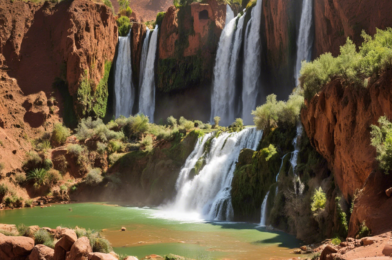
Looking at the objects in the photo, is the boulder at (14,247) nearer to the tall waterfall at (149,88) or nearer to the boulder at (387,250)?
the boulder at (387,250)

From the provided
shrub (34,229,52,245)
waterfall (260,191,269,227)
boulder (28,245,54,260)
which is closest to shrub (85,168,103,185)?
waterfall (260,191,269,227)

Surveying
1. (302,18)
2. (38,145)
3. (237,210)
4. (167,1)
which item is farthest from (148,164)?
(167,1)

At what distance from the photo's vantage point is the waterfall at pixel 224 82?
133 ft

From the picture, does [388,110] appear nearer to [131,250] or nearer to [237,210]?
[131,250]

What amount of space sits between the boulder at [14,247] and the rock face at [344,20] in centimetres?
1950

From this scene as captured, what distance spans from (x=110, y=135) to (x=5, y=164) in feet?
29.8

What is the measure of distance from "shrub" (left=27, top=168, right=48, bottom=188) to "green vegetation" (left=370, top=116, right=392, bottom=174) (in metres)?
25.9

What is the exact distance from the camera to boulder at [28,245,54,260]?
11.3 m

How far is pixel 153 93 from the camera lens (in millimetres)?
46438

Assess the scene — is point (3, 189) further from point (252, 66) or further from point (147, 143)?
point (252, 66)

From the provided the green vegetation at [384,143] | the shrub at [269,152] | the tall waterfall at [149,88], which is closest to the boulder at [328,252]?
the green vegetation at [384,143]

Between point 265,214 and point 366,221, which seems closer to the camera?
point 366,221

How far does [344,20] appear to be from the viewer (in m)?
25.8

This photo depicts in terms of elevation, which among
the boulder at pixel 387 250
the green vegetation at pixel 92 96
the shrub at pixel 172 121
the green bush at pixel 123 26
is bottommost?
the boulder at pixel 387 250
